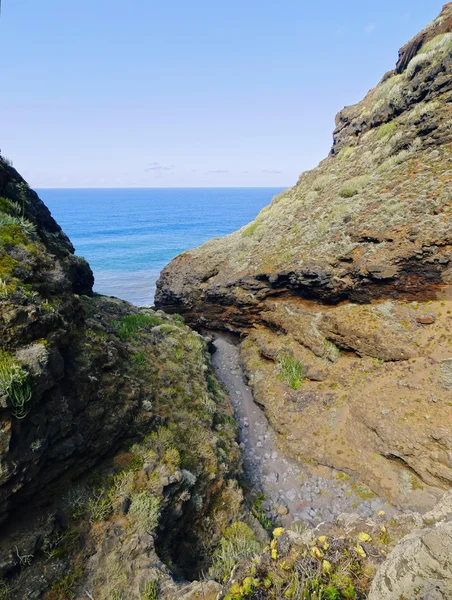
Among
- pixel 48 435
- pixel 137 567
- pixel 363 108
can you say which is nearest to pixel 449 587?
pixel 137 567

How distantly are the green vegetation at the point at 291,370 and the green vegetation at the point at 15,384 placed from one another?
41.7 ft

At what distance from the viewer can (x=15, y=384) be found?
641 cm

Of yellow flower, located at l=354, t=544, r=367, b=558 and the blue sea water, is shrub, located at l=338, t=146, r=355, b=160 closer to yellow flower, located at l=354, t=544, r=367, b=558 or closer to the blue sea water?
yellow flower, located at l=354, t=544, r=367, b=558

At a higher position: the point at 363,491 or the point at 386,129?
the point at 386,129

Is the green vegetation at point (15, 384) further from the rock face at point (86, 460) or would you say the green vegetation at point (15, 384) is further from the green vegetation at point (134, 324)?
the green vegetation at point (134, 324)

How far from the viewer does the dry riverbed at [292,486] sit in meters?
11.6

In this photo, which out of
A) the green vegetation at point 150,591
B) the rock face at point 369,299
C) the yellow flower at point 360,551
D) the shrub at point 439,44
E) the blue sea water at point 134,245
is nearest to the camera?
the yellow flower at point 360,551

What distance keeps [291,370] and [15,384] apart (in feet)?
43.4

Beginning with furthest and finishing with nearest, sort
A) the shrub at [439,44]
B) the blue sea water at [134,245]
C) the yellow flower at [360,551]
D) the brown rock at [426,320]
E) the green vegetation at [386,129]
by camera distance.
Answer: the blue sea water at [134,245]
the green vegetation at [386,129]
the shrub at [439,44]
the brown rock at [426,320]
the yellow flower at [360,551]

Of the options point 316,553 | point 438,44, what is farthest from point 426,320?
point 438,44

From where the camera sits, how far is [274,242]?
21.6 metres

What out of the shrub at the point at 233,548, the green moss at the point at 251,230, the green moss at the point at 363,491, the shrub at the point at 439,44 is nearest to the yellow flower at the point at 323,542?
the shrub at the point at 233,548

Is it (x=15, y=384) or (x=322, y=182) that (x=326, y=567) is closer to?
Answer: (x=15, y=384)

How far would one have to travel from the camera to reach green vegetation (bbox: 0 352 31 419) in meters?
6.29
